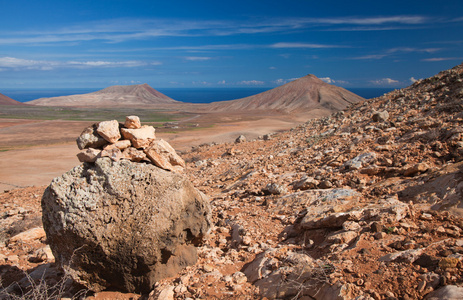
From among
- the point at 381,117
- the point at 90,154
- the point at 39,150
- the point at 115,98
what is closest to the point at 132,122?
the point at 90,154

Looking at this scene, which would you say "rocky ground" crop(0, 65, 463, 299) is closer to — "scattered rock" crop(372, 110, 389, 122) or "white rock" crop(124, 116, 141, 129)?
"scattered rock" crop(372, 110, 389, 122)

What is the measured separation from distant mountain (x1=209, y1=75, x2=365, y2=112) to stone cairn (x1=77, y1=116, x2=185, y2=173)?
56734 mm

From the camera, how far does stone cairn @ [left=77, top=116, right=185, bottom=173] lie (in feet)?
14.5

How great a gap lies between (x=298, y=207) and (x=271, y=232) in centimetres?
90

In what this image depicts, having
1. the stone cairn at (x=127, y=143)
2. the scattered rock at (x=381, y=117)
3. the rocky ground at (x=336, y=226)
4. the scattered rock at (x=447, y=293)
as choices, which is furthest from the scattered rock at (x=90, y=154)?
the scattered rock at (x=381, y=117)

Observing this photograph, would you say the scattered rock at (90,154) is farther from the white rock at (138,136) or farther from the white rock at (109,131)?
the white rock at (138,136)

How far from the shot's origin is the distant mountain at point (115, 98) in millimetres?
97119

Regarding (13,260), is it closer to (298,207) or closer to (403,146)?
(298,207)

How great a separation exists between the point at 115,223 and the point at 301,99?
64158mm

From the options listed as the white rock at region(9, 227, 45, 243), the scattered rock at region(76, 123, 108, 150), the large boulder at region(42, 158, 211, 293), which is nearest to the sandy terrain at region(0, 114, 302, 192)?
the white rock at region(9, 227, 45, 243)

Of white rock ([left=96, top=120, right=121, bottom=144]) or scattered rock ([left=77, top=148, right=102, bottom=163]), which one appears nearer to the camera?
scattered rock ([left=77, top=148, right=102, bottom=163])

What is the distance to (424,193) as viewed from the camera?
4.86m

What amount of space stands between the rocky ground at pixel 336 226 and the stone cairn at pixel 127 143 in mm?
1651

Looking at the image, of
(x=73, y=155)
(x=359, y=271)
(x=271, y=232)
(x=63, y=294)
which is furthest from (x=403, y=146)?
(x=73, y=155)
